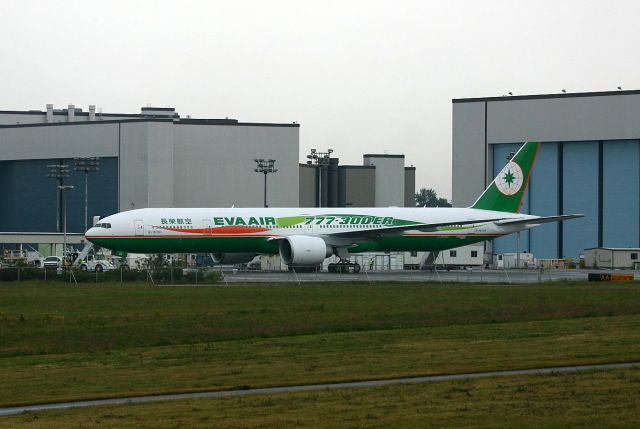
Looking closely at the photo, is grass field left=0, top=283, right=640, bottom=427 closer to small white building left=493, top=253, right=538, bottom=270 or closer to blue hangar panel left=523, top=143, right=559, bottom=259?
small white building left=493, top=253, right=538, bottom=270

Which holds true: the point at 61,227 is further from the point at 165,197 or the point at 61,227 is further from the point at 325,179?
the point at 325,179

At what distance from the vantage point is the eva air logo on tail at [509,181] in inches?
3282

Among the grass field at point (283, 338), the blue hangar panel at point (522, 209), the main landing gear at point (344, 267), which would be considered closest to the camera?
the grass field at point (283, 338)

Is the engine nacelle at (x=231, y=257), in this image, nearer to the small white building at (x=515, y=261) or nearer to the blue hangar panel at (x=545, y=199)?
the small white building at (x=515, y=261)

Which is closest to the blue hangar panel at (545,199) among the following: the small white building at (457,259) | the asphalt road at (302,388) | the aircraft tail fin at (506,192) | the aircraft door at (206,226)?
the small white building at (457,259)

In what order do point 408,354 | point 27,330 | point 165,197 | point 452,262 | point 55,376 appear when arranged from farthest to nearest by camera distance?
point 165,197 → point 452,262 → point 27,330 → point 408,354 → point 55,376

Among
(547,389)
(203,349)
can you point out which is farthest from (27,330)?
(547,389)

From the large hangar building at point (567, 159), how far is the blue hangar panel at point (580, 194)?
9cm

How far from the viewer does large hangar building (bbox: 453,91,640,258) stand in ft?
356

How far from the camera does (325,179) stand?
14862cm

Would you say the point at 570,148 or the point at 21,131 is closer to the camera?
the point at 570,148

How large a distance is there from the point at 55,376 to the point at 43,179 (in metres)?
111

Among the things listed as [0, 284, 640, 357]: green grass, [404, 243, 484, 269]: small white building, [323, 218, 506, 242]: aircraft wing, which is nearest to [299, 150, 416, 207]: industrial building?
[404, 243, 484, 269]: small white building

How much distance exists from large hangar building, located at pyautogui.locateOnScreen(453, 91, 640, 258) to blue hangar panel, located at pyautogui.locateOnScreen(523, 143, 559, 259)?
3.8 inches
